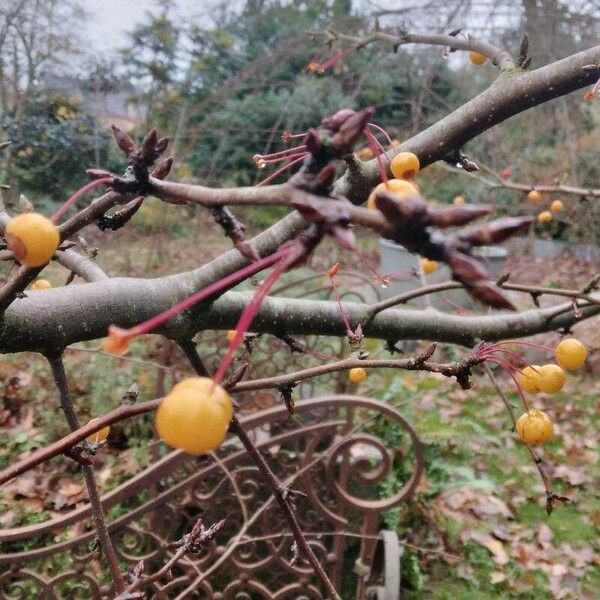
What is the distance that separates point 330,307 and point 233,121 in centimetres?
807

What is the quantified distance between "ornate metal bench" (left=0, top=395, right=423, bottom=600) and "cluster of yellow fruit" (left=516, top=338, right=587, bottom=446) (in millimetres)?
841

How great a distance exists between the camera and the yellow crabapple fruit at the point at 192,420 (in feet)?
1.50

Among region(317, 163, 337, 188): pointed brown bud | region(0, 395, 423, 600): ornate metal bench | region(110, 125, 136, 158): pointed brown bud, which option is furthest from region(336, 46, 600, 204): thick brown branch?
region(0, 395, 423, 600): ornate metal bench

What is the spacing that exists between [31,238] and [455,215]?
356mm

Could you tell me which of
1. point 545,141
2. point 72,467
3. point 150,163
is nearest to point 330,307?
point 150,163

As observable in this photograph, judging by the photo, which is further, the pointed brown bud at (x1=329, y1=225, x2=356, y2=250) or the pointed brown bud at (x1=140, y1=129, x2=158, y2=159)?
the pointed brown bud at (x1=140, y1=129, x2=158, y2=159)

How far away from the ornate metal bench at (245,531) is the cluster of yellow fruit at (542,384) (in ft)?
2.76

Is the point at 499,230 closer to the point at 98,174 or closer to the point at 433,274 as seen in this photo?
the point at 98,174

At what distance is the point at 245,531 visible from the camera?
2088 millimetres

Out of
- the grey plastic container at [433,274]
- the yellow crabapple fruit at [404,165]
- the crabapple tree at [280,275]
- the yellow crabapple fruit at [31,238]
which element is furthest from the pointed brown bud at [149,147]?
the grey plastic container at [433,274]

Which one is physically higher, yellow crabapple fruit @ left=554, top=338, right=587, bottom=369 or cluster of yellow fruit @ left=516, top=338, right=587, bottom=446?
yellow crabapple fruit @ left=554, top=338, right=587, bottom=369

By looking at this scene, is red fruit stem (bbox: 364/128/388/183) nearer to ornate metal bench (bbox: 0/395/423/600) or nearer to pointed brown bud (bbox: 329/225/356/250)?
pointed brown bud (bbox: 329/225/356/250)

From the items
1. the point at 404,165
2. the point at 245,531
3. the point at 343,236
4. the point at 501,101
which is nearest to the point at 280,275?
the point at 343,236

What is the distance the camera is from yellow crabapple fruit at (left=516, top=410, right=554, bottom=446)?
1162mm
